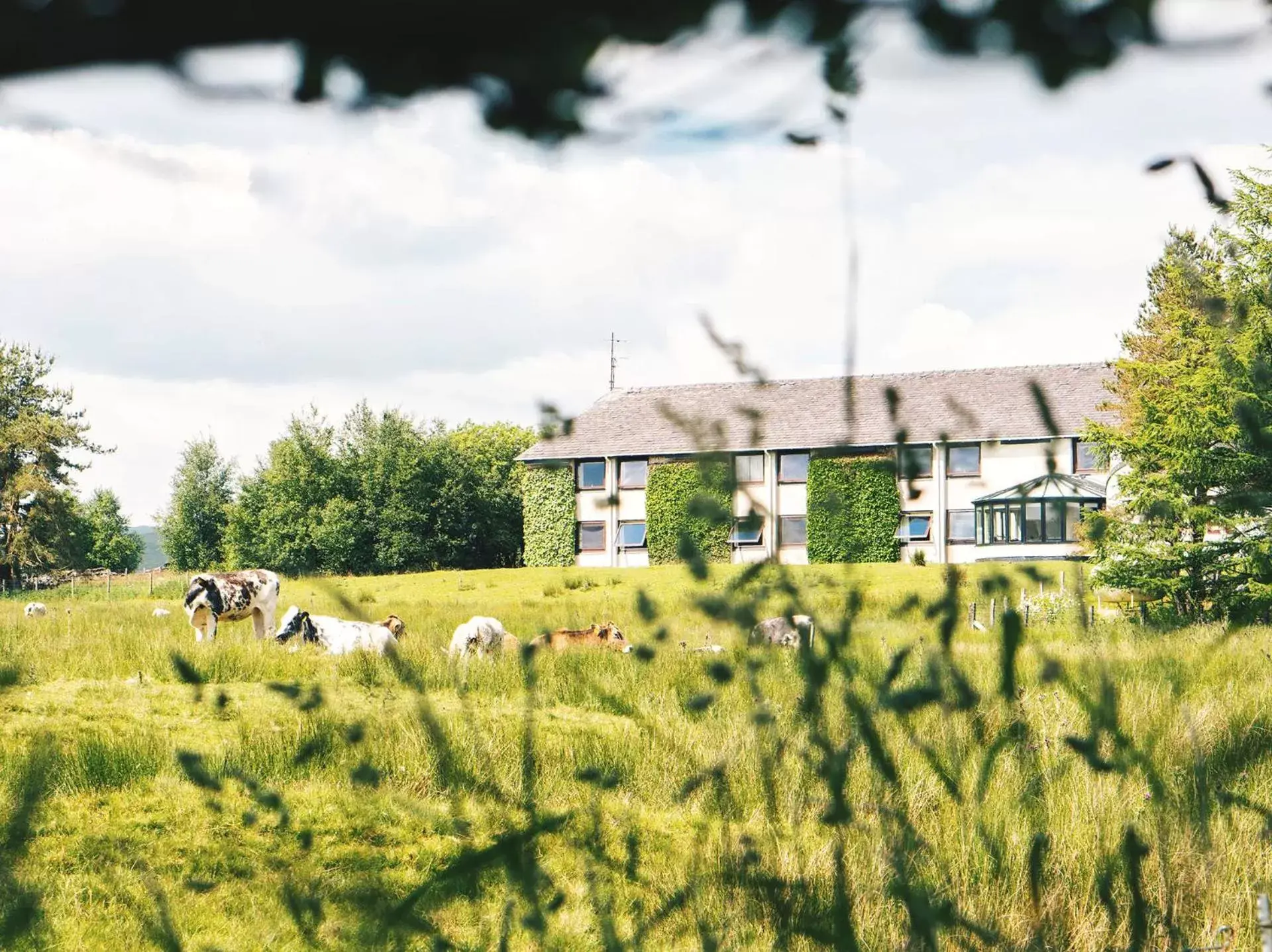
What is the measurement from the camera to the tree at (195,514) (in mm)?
57781

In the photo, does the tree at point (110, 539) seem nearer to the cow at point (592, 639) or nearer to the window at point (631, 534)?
the window at point (631, 534)

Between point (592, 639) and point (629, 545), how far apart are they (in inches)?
1337

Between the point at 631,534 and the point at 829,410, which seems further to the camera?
the point at 631,534

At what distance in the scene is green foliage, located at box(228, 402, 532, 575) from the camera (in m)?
47.2

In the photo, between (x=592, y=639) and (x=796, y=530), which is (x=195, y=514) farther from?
(x=592, y=639)

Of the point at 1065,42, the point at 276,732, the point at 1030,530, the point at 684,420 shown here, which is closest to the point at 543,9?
the point at 1065,42

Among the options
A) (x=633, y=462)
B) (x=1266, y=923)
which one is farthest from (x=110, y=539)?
(x=1266, y=923)

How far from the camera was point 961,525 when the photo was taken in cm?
4266

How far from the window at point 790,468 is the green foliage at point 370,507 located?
46.3 feet

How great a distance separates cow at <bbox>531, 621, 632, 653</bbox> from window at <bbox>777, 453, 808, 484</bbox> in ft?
106

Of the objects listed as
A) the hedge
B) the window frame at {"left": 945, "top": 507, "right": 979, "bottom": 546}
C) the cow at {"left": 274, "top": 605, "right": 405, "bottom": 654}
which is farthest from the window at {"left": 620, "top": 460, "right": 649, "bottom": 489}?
the hedge

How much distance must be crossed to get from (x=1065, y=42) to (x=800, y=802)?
432 centimetres

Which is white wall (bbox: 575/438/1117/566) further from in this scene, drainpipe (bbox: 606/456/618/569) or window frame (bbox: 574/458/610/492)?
window frame (bbox: 574/458/610/492)

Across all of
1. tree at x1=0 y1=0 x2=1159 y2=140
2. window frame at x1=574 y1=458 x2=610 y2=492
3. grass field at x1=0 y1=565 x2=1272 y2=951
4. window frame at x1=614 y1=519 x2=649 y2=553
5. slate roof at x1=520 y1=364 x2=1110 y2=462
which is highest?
slate roof at x1=520 y1=364 x2=1110 y2=462
